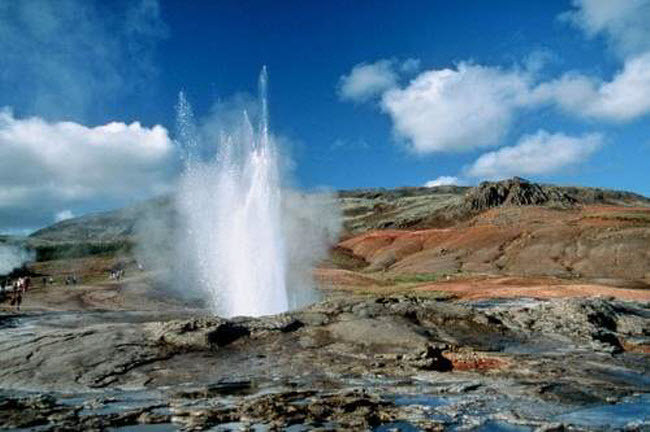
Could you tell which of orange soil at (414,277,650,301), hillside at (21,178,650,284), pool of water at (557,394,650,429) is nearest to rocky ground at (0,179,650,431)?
pool of water at (557,394,650,429)

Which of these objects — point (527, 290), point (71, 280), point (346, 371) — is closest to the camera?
point (346, 371)

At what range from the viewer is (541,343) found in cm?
1717

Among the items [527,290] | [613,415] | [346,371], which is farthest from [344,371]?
[527,290]

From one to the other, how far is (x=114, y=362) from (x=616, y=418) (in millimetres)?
9934

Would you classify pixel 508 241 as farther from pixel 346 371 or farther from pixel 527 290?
pixel 346 371

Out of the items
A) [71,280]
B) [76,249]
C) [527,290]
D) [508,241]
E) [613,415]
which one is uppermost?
[76,249]

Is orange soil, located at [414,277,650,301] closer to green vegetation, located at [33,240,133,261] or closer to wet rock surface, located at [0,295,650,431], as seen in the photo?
wet rock surface, located at [0,295,650,431]

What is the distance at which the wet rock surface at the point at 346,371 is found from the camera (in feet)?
32.8

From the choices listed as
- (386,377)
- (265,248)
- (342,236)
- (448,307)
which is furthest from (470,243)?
(386,377)

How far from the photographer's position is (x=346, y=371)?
13.6 m

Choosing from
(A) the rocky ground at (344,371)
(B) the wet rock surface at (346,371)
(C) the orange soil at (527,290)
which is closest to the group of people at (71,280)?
(A) the rocky ground at (344,371)

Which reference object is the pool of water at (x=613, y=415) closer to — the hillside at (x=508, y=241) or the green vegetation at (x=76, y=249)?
the hillside at (x=508, y=241)

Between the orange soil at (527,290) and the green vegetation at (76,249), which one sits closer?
the orange soil at (527,290)

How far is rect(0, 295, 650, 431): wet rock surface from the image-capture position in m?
9.98
